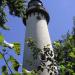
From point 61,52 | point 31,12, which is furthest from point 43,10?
point 61,52

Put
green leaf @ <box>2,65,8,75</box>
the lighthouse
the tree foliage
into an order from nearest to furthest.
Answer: green leaf @ <box>2,65,8,75</box>
the tree foliage
the lighthouse

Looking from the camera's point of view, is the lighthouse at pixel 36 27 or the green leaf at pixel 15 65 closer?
the green leaf at pixel 15 65

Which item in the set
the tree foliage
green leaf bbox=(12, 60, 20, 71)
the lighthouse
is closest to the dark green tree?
the tree foliage

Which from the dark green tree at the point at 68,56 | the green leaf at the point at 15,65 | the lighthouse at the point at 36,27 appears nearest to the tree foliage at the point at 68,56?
the dark green tree at the point at 68,56

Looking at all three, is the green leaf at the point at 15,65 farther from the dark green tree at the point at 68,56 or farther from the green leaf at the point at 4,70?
the dark green tree at the point at 68,56

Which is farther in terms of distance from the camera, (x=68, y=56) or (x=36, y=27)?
(x=36, y=27)

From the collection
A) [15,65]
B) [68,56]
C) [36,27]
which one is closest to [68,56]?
[68,56]

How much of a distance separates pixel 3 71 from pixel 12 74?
106 mm

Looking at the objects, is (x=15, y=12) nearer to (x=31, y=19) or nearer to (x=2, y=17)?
(x=2, y=17)

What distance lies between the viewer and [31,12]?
114 feet

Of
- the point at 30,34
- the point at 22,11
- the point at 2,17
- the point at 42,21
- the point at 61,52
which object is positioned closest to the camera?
the point at 61,52

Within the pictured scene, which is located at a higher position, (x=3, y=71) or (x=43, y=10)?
(x=43, y=10)

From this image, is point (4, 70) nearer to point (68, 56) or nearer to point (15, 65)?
point (15, 65)

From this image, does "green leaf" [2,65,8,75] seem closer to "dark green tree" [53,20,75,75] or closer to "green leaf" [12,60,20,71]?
"green leaf" [12,60,20,71]
